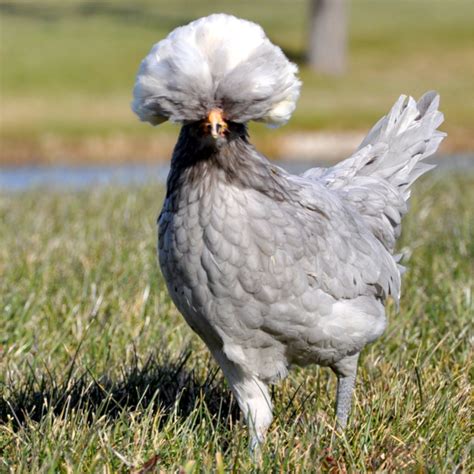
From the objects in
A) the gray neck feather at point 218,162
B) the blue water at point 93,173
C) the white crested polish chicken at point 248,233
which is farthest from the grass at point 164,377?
the blue water at point 93,173

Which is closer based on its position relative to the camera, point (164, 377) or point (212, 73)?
point (212, 73)

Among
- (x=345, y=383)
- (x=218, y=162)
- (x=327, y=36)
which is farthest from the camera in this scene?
(x=327, y=36)

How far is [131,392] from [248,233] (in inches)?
49.7

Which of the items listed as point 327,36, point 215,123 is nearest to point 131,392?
point 215,123

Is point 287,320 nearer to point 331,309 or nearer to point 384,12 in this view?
point 331,309

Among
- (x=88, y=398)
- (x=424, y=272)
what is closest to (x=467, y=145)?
(x=424, y=272)

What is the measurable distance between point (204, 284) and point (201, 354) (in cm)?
157

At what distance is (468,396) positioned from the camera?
4.25m

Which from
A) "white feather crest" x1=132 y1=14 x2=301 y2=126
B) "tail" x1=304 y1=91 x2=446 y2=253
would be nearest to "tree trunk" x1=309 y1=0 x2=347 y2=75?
"tail" x1=304 y1=91 x2=446 y2=253

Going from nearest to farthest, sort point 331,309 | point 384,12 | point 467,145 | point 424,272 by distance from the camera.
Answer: point 331,309, point 424,272, point 467,145, point 384,12

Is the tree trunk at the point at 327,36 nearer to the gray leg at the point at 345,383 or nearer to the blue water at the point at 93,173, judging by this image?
the blue water at the point at 93,173

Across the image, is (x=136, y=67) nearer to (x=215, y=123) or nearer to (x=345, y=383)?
(x=345, y=383)

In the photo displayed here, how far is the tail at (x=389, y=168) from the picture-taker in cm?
469

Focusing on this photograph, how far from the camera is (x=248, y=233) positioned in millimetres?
3596
